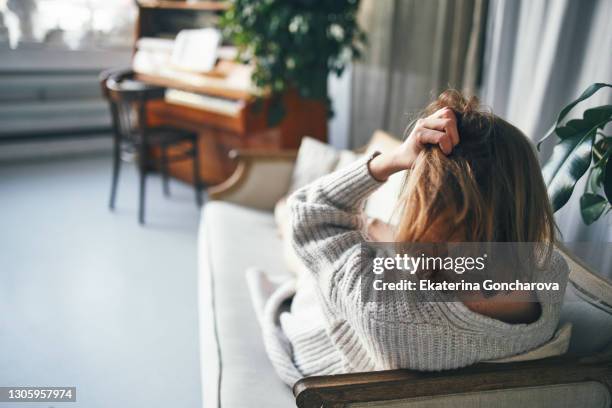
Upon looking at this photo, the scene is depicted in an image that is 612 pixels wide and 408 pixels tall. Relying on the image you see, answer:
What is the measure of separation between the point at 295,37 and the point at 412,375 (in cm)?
210

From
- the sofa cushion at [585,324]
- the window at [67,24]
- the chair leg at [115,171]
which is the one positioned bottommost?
the chair leg at [115,171]

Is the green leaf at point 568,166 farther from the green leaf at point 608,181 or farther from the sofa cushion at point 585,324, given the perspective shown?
the sofa cushion at point 585,324

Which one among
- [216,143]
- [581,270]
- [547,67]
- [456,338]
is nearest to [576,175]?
[581,270]

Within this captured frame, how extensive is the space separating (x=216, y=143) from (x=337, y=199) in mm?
2667

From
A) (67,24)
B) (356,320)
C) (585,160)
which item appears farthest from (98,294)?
(67,24)

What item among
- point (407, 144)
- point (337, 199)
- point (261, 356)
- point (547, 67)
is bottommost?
point (261, 356)

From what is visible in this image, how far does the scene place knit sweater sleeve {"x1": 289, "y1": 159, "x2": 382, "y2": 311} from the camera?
3.30ft

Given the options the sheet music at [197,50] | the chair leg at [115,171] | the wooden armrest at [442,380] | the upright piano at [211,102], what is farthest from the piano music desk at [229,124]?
the wooden armrest at [442,380]

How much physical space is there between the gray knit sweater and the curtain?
2.08 ft

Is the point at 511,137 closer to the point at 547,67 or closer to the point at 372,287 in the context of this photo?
the point at 372,287

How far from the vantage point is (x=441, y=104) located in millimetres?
991

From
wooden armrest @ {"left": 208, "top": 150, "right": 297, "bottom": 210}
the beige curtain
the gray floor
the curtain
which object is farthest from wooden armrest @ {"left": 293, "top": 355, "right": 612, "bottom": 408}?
the beige curtain

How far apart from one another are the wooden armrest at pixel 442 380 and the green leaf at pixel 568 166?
36cm

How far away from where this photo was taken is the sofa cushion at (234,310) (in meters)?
1.20
